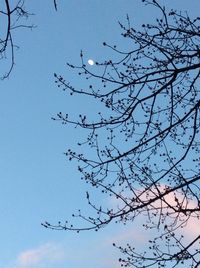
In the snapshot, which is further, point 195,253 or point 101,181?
point 101,181

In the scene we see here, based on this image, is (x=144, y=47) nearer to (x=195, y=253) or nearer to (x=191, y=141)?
(x=191, y=141)

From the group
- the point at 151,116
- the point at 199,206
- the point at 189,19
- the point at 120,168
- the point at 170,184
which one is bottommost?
the point at 199,206

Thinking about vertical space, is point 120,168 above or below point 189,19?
below

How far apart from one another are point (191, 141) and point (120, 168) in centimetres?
91

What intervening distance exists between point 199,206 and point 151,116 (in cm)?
121

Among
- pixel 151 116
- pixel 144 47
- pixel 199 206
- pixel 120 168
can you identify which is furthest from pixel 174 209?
pixel 144 47

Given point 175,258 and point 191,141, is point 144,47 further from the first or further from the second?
point 175,258

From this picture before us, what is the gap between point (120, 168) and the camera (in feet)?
17.3

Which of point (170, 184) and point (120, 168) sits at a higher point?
point (120, 168)

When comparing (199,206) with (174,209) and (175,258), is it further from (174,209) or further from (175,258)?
(175,258)

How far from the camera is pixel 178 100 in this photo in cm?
543

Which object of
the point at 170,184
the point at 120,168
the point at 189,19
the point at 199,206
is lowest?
the point at 199,206

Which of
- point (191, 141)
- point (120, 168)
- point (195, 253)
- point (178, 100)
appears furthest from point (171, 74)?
point (195, 253)

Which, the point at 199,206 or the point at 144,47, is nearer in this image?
the point at 199,206
